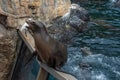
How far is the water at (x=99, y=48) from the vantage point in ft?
26.4

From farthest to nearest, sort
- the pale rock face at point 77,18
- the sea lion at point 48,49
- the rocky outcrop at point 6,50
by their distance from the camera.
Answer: the pale rock face at point 77,18 < the rocky outcrop at point 6,50 < the sea lion at point 48,49

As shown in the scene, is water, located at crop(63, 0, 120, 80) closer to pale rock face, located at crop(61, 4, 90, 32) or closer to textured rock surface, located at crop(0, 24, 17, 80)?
pale rock face, located at crop(61, 4, 90, 32)

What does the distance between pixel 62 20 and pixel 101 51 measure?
1.57m

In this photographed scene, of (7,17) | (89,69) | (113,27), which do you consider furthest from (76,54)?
(7,17)

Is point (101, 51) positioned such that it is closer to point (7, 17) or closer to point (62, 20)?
point (62, 20)

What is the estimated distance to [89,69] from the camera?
8227 millimetres

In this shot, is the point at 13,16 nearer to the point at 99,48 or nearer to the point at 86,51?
the point at 86,51

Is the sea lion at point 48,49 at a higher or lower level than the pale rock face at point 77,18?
higher

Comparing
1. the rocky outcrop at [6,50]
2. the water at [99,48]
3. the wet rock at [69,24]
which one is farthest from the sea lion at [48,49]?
the wet rock at [69,24]

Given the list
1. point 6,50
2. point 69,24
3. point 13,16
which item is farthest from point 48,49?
point 69,24

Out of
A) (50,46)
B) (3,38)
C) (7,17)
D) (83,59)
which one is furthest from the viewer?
(83,59)

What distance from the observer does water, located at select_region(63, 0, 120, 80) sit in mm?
8047

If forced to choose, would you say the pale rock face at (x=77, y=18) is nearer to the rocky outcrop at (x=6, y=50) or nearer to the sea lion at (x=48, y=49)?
the rocky outcrop at (x=6, y=50)

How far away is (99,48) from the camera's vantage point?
966 centimetres
